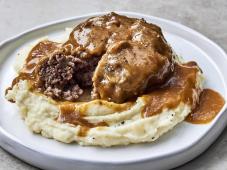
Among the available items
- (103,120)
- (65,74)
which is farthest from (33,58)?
(103,120)

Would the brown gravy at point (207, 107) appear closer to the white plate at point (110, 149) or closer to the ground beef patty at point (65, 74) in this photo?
the white plate at point (110, 149)

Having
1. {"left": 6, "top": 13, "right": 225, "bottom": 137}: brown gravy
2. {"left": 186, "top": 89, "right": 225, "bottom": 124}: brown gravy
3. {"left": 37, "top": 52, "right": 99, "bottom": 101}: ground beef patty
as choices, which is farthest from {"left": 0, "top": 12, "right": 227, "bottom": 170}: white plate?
{"left": 37, "top": 52, "right": 99, "bottom": 101}: ground beef patty

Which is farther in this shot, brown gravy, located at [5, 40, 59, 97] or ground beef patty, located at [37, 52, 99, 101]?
brown gravy, located at [5, 40, 59, 97]

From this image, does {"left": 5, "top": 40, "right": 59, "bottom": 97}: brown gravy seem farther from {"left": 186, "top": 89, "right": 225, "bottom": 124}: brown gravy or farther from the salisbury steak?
{"left": 186, "top": 89, "right": 225, "bottom": 124}: brown gravy

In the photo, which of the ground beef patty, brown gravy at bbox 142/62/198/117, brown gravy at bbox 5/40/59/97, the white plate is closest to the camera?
the white plate

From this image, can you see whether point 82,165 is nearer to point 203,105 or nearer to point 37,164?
point 37,164
